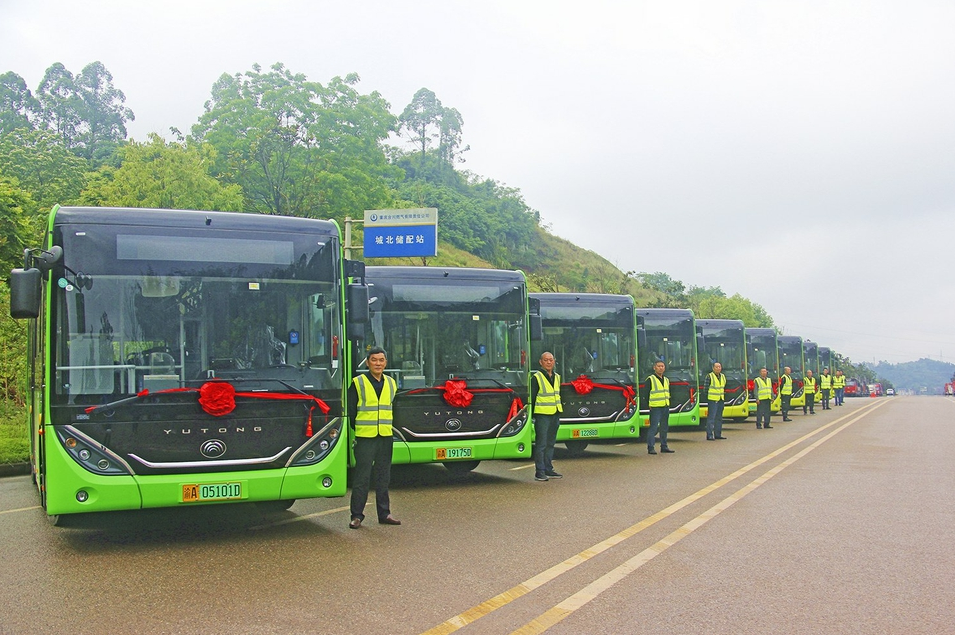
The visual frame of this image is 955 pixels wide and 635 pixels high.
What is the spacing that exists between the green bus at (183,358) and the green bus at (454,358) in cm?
329

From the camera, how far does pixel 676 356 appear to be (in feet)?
72.1

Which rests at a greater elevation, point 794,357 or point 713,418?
point 794,357

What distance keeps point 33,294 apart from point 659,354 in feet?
53.6

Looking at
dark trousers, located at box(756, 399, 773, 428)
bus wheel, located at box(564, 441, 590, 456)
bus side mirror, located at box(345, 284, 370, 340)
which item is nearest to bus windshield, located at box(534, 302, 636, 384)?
bus wheel, located at box(564, 441, 590, 456)

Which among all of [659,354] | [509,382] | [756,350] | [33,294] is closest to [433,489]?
[509,382]

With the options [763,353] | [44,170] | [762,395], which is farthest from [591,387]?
[44,170]

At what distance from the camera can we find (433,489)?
1223 centimetres

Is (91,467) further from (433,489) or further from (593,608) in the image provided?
(433,489)

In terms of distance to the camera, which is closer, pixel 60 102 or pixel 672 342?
pixel 672 342

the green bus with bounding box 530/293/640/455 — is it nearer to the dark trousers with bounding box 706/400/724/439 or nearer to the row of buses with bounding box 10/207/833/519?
the dark trousers with bounding box 706/400/724/439

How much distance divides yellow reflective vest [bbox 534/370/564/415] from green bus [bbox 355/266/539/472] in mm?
346

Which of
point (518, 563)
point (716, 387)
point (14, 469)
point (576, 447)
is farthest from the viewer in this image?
point (716, 387)

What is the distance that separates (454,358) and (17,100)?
106 m

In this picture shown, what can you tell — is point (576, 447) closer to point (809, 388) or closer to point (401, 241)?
point (401, 241)
